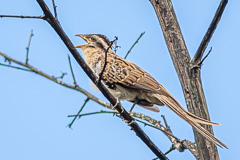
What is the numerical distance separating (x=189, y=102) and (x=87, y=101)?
1.37m

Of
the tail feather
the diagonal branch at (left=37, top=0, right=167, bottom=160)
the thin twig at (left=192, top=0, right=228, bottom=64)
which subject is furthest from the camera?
the tail feather

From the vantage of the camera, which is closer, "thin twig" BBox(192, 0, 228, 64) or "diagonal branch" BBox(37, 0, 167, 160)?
"diagonal branch" BBox(37, 0, 167, 160)

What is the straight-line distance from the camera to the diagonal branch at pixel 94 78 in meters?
3.88

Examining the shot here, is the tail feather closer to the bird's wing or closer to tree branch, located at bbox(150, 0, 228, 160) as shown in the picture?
the bird's wing

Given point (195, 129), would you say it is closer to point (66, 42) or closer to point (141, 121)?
point (141, 121)

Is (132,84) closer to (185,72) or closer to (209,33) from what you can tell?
(185,72)

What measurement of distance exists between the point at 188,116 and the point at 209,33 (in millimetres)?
1029

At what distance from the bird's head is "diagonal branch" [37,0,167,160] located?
7.46 feet

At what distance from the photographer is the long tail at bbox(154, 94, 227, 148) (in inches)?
187

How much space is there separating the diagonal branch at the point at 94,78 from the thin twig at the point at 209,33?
1.07 metres

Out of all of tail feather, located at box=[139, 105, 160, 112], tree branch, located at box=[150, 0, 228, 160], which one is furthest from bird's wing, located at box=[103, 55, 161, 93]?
tree branch, located at box=[150, 0, 228, 160]

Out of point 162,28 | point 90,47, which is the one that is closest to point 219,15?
point 162,28

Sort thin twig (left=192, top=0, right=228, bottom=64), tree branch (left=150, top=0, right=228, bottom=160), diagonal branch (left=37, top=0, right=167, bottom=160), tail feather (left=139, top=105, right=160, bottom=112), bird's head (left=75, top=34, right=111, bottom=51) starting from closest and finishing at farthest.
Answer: diagonal branch (left=37, top=0, right=167, bottom=160) < tree branch (left=150, top=0, right=228, bottom=160) < thin twig (left=192, top=0, right=228, bottom=64) < tail feather (left=139, top=105, right=160, bottom=112) < bird's head (left=75, top=34, right=111, bottom=51)

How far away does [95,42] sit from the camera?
7.10 m
